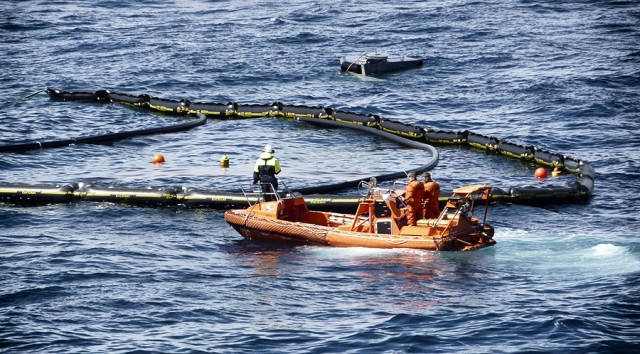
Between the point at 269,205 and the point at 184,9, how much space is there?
216 ft

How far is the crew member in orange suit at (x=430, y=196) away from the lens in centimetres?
3688

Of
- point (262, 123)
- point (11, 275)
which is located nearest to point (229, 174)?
point (262, 123)

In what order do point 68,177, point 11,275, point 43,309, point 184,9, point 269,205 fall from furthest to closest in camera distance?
point 184,9 → point 68,177 → point 269,205 → point 11,275 → point 43,309

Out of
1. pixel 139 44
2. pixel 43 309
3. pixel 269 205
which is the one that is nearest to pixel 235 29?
pixel 139 44

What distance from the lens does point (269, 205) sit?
38.8 m

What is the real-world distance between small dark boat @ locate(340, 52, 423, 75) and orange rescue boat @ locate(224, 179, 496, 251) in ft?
119

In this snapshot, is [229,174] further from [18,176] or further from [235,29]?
[235,29]

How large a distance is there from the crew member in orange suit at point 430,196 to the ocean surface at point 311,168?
2.16m

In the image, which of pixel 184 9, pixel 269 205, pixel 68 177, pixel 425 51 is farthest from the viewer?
pixel 184 9

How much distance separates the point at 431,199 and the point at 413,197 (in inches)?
33.5

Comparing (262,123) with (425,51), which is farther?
(425,51)

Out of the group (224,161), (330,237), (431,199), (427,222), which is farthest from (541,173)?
(330,237)

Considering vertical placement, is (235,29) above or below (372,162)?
above

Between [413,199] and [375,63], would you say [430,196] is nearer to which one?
[413,199]
